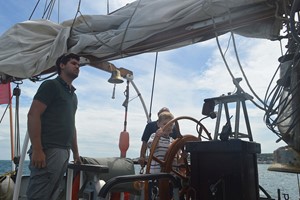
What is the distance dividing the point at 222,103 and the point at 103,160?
1.33 meters

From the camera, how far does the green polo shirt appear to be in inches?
99.7

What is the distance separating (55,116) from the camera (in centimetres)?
260

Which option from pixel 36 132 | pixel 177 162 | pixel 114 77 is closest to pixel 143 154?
pixel 177 162

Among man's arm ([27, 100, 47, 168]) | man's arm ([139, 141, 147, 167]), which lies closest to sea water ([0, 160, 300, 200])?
man's arm ([139, 141, 147, 167])

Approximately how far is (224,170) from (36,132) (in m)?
1.44

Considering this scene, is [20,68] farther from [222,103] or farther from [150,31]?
[222,103]

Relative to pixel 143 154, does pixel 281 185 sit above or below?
below

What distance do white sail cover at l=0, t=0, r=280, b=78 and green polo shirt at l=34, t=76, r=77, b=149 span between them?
828 millimetres

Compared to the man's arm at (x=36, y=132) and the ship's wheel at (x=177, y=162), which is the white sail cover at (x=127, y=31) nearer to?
the ship's wheel at (x=177, y=162)

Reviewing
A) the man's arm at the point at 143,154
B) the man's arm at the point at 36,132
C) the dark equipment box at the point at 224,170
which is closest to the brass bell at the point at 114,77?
the man's arm at the point at 143,154

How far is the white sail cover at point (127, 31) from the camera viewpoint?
260cm

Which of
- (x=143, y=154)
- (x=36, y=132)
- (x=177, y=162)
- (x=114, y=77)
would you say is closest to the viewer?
(x=36, y=132)

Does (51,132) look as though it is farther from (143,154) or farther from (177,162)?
(143,154)

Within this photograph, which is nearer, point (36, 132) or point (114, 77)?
point (36, 132)
